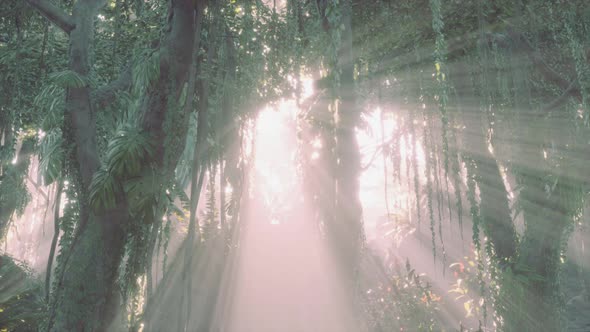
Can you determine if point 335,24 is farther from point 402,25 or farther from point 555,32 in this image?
Result: point 555,32

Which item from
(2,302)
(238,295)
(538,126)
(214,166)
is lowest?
(238,295)

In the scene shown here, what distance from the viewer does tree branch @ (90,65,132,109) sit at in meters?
4.73

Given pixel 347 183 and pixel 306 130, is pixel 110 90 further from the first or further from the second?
pixel 347 183

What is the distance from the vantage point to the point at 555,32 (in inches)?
179

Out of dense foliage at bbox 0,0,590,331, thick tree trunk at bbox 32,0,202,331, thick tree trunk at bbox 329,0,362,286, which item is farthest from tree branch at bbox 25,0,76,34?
thick tree trunk at bbox 329,0,362,286

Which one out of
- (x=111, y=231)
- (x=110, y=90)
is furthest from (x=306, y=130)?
(x=110, y=90)

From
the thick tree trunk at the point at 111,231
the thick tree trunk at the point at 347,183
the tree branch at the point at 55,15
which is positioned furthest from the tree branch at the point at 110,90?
the thick tree trunk at the point at 347,183

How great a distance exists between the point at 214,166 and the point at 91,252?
1.67 m

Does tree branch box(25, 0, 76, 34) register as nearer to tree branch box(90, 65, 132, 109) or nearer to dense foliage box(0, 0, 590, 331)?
dense foliage box(0, 0, 590, 331)

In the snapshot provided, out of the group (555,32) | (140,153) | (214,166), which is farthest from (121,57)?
(555,32)

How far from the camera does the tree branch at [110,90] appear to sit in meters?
4.73

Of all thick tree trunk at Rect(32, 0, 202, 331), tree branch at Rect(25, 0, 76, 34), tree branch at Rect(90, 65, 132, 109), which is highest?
tree branch at Rect(25, 0, 76, 34)

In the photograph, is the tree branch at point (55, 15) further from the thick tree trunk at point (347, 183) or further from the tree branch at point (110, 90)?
the thick tree trunk at point (347, 183)

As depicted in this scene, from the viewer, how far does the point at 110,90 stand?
483 centimetres
